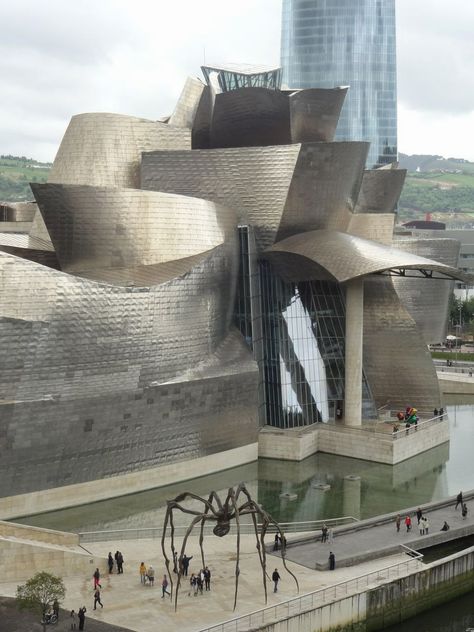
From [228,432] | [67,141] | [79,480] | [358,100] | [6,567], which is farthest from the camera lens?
[358,100]

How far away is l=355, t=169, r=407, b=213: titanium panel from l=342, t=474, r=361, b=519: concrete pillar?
65.5ft

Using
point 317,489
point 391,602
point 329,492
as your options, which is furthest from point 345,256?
point 391,602

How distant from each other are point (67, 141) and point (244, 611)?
82.5 ft

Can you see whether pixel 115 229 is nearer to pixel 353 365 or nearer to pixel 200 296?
pixel 200 296

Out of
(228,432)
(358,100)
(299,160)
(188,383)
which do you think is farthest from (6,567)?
(358,100)

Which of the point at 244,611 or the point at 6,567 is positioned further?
the point at 6,567

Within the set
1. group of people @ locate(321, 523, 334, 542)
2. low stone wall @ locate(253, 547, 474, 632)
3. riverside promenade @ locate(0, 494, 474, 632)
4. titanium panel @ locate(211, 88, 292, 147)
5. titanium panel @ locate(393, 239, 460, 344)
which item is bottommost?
low stone wall @ locate(253, 547, 474, 632)

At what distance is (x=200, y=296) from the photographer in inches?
1265

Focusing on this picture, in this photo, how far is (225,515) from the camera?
1948 centimetres

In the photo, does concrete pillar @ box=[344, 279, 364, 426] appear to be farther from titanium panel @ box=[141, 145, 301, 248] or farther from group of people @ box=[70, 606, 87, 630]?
group of people @ box=[70, 606, 87, 630]

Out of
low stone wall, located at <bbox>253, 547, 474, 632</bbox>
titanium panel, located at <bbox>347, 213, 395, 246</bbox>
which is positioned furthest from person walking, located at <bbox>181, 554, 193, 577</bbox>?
titanium panel, located at <bbox>347, 213, 395, 246</bbox>

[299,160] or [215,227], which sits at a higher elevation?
[299,160]

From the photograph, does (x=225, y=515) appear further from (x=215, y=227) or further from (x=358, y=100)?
(x=358, y=100)

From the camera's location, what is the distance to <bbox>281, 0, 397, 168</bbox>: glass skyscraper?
12531 centimetres
